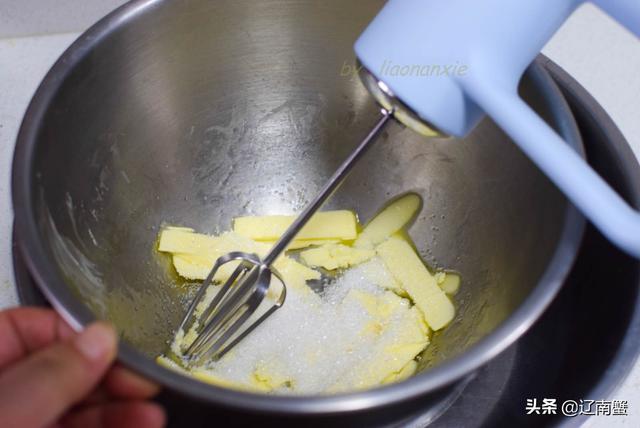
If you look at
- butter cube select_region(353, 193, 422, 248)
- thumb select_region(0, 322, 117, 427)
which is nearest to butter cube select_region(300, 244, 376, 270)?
butter cube select_region(353, 193, 422, 248)

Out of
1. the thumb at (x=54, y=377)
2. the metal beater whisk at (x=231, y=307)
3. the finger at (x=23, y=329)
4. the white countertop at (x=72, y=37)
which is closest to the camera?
the thumb at (x=54, y=377)

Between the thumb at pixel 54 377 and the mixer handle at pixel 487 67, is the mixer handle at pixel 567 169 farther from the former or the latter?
the thumb at pixel 54 377

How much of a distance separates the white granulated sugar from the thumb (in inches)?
9.1

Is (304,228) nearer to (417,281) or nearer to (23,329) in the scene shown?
(417,281)

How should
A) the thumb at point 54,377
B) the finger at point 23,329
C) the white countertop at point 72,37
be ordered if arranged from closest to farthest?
the thumb at point 54,377, the finger at point 23,329, the white countertop at point 72,37

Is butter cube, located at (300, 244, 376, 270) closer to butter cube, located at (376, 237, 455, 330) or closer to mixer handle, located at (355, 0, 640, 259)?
butter cube, located at (376, 237, 455, 330)

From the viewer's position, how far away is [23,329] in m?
0.52

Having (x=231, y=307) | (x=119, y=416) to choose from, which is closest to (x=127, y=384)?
(x=119, y=416)

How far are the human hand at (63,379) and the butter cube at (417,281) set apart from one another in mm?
282

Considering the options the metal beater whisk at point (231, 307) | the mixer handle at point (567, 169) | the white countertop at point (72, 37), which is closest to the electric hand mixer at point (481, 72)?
the mixer handle at point (567, 169)

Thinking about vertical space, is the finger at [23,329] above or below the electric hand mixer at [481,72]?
below

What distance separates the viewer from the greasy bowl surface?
1.80 feet

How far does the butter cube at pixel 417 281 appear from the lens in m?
0.67

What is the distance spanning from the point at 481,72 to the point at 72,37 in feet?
1.83
